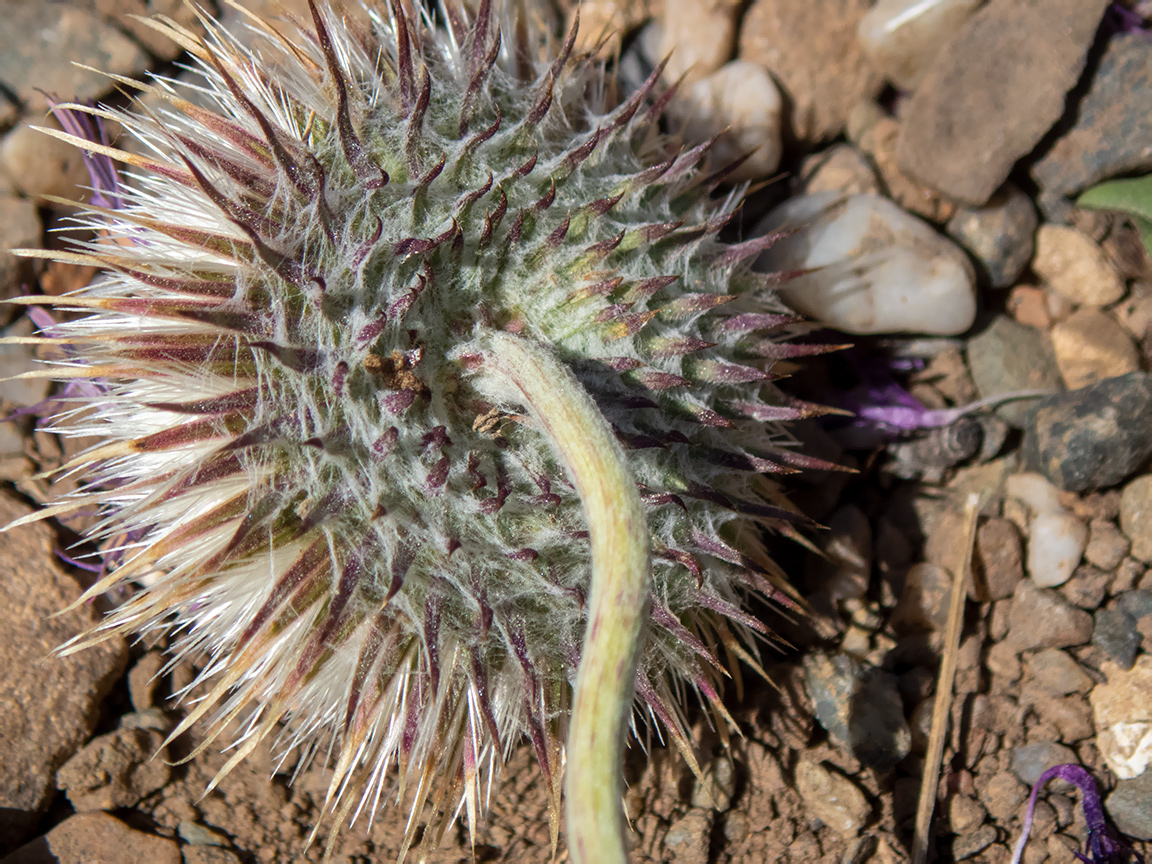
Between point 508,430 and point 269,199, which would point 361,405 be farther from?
point 269,199

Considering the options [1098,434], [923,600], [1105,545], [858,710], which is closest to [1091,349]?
[1098,434]

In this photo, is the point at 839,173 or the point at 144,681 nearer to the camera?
the point at 144,681

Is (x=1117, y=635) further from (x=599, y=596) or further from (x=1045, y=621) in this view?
(x=599, y=596)

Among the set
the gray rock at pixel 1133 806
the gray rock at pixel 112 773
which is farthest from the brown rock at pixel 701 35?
the gray rock at pixel 112 773

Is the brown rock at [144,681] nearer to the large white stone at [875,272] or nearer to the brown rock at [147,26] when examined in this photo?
the brown rock at [147,26]

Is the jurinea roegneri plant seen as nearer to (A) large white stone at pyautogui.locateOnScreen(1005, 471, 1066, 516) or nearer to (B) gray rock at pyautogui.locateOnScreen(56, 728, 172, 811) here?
(B) gray rock at pyautogui.locateOnScreen(56, 728, 172, 811)

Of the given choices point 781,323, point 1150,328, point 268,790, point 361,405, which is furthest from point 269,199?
point 1150,328
